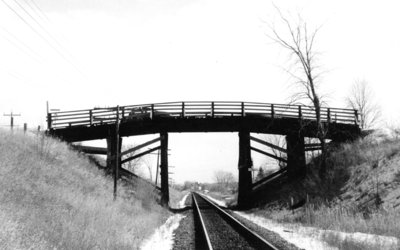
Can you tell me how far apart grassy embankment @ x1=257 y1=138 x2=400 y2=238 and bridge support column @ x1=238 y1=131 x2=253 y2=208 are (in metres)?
2.88

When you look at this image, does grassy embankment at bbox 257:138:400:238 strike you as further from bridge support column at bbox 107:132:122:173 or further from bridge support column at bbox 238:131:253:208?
bridge support column at bbox 107:132:122:173

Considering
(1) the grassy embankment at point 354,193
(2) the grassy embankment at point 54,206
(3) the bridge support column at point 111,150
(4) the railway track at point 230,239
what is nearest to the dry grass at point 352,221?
(1) the grassy embankment at point 354,193

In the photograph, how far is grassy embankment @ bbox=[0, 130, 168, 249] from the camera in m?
7.36

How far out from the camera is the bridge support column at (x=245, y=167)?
1002 inches

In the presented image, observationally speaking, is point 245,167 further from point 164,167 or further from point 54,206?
point 54,206

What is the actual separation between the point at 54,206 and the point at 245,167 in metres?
17.0

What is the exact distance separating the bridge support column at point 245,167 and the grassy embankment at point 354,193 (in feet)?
9.44

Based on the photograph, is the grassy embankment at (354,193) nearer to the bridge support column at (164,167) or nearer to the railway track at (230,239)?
the railway track at (230,239)

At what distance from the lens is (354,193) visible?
17797mm

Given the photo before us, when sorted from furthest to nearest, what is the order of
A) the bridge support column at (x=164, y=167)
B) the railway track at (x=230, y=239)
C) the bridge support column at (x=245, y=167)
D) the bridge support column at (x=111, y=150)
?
the bridge support column at (x=245, y=167)
the bridge support column at (x=164, y=167)
the bridge support column at (x=111, y=150)
the railway track at (x=230, y=239)

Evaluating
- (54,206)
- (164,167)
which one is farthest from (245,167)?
(54,206)

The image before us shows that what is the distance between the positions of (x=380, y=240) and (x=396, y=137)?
44.5 ft

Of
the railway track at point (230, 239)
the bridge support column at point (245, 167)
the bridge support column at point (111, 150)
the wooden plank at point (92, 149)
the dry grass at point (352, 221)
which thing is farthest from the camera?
the bridge support column at point (245, 167)

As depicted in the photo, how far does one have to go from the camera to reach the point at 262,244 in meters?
10.3
